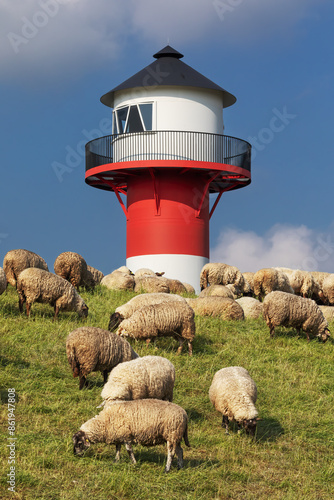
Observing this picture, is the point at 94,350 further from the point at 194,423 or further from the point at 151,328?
the point at 151,328

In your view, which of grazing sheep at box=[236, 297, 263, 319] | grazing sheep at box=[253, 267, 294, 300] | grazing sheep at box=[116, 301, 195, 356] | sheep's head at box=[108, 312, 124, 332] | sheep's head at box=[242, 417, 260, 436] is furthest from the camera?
grazing sheep at box=[253, 267, 294, 300]

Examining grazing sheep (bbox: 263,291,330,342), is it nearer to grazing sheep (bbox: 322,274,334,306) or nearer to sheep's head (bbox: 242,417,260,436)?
sheep's head (bbox: 242,417,260,436)

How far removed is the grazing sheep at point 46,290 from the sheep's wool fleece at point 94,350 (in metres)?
4.11

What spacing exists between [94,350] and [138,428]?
296 centimetres

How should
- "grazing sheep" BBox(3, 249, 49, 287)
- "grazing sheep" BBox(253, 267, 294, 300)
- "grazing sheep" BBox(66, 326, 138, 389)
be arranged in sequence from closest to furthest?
"grazing sheep" BBox(66, 326, 138, 389)
"grazing sheep" BBox(3, 249, 49, 287)
"grazing sheep" BBox(253, 267, 294, 300)

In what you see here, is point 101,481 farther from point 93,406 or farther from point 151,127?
point 151,127

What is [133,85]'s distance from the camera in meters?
27.1

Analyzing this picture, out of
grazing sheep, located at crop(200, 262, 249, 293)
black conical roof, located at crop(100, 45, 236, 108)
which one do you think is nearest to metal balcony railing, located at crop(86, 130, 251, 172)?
black conical roof, located at crop(100, 45, 236, 108)

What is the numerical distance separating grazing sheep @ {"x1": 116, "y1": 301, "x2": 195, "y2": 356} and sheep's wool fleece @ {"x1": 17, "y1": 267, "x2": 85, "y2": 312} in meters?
2.27

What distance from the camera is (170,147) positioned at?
26.1 metres

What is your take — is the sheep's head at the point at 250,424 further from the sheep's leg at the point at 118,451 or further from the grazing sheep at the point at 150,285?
the grazing sheep at the point at 150,285

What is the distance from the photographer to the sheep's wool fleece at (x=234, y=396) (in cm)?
938

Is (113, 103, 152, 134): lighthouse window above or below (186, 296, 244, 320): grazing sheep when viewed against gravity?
above

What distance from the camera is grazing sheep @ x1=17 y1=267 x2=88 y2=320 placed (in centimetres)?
1473
